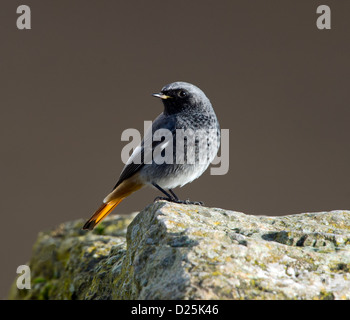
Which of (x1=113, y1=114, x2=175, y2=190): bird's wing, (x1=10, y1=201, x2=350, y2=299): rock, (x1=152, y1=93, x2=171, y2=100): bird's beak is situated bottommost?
(x1=10, y1=201, x2=350, y2=299): rock

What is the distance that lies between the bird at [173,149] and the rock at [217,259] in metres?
0.68

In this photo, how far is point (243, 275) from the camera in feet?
5.89

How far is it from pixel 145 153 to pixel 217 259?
1898 mm

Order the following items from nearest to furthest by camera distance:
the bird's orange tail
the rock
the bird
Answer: the rock → the bird → the bird's orange tail

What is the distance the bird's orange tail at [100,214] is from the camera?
3.62 m

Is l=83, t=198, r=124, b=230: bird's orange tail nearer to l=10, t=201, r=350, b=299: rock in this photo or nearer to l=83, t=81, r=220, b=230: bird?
l=83, t=81, r=220, b=230: bird

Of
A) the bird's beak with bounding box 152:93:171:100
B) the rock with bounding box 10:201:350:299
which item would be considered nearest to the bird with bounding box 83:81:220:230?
the bird's beak with bounding box 152:93:171:100

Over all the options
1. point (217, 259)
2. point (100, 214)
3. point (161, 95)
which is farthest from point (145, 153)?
point (217, 259)

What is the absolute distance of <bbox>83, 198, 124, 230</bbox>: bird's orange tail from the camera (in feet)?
11.9

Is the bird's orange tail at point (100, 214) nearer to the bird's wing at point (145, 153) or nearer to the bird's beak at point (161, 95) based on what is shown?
the bird's wing at point (145, 153)

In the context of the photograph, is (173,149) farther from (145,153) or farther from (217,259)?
(217,259)

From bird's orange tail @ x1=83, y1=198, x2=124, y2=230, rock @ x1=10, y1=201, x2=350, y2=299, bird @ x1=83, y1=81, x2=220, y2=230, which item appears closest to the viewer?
rock @ x1=10, y1=201, x2=350, y2=299

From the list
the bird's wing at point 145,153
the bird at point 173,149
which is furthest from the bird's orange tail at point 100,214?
the bird's wing at point 145,153
